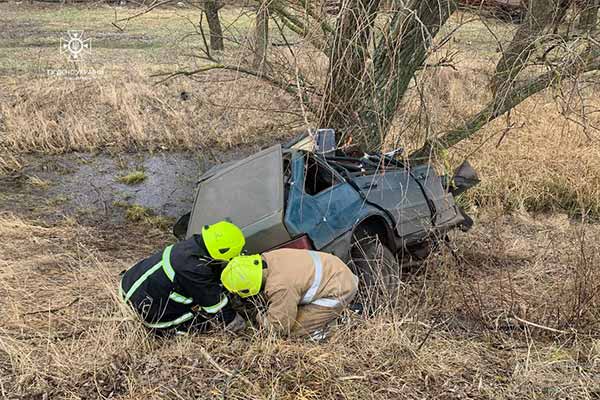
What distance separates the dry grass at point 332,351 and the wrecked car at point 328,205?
0.59 metres

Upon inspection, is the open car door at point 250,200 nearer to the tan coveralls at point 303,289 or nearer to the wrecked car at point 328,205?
the wrecked car at point 328,205

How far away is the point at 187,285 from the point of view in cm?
395

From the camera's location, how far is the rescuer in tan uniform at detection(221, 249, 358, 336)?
392 cm

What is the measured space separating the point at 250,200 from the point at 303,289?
43.2 inches

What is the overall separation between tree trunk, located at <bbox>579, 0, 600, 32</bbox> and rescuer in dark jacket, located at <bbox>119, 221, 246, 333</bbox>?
3981 millimetres

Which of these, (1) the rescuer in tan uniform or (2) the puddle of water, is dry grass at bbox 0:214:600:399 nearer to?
(1) the rescuer in tan uniform

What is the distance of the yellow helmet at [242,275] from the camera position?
3879 mm

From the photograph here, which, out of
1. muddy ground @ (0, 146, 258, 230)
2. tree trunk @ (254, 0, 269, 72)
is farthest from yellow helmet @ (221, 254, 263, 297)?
muddy ground @ (0, 146, 258, 230)

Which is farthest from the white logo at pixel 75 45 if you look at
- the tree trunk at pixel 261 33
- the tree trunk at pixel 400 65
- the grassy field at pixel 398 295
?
the tree trunk at pixel 400 65

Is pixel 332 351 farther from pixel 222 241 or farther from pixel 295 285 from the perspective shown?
pixel 222 241

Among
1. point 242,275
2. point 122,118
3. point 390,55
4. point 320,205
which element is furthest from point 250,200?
point 122,118

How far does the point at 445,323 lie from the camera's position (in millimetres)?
4375

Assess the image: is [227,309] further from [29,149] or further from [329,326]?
[29,149]

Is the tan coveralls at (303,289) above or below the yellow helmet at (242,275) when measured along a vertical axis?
below
